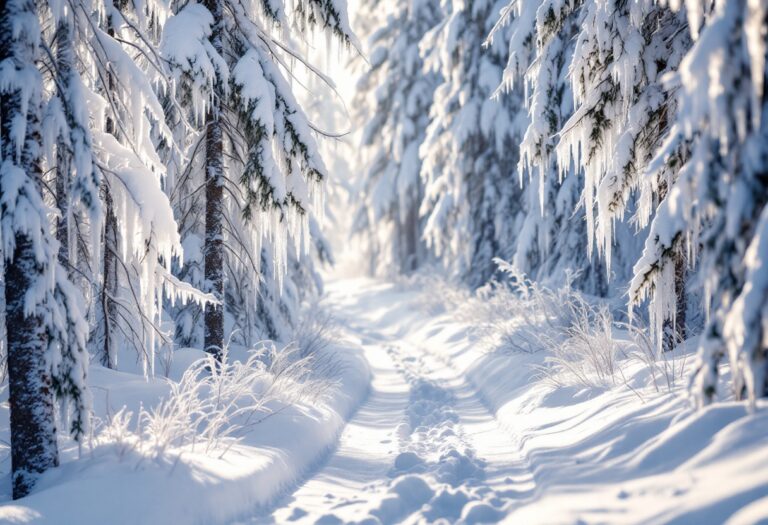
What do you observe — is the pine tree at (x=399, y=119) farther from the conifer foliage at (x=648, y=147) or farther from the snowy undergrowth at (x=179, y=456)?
the snowy undergrowth at (x=179, y=456)

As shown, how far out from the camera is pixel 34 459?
4.54m

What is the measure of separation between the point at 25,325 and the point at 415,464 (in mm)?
3627

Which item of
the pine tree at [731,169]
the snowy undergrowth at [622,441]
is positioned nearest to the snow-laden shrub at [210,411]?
the snowy undergrowth at [622,441]

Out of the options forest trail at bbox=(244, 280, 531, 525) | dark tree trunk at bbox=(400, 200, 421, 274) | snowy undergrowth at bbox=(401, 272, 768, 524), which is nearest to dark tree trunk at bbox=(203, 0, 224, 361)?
forest trail at bbox=(244, 280, 531, 525)

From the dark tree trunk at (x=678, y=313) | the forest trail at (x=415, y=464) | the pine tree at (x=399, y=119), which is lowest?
the forest trail at (x=415, y=464)

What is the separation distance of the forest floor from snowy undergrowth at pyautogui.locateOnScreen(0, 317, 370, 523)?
11.5 inches

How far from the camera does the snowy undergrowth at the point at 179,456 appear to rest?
13.3 ft

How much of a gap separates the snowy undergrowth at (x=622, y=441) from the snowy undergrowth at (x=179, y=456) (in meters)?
2.08

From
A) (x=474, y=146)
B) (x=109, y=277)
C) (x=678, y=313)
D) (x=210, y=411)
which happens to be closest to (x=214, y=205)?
(x=109, y=277)

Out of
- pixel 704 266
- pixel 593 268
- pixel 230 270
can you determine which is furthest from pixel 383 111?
pixel 704 266

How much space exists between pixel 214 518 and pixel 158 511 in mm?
452

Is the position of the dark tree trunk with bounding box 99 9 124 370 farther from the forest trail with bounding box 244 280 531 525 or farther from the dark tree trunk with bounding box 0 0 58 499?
the forest trail with bounding box 244 280 531 525

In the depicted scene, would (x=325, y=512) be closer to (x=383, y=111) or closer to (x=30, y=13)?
(x=30, y=13)

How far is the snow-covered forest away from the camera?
128 inches
